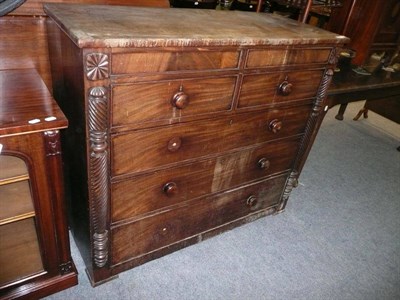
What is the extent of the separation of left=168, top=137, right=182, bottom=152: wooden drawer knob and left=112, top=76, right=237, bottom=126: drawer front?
105mm

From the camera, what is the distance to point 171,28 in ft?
3.78

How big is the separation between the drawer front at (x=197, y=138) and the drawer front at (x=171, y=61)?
0.24 m

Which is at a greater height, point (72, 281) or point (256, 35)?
point (256, 35)

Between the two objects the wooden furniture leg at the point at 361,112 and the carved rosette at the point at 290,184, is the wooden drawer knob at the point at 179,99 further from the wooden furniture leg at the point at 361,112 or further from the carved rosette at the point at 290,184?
the wooden furniture leg at the point at 361,112

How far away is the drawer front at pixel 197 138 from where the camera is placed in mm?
1198

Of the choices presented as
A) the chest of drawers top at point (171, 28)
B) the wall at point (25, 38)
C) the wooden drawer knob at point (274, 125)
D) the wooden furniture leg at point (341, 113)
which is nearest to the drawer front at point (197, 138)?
the wooden drawer knob at point (274, 125)

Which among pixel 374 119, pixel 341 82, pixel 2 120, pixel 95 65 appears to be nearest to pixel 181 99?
pixel 95 65

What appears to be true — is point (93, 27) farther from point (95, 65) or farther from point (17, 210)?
point (17, 210)

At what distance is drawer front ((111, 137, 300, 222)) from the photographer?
132cm

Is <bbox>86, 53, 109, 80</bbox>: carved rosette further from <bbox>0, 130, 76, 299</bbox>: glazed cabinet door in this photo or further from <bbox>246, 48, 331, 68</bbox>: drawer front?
<bbox>246, 48, 331, 68</bbox>: drawer front

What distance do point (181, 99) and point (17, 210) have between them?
761 mm

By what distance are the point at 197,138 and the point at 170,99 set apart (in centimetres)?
25

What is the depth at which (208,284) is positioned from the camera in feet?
5.30

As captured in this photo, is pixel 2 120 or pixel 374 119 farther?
pixel 374 119
